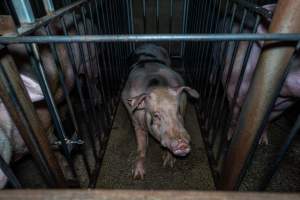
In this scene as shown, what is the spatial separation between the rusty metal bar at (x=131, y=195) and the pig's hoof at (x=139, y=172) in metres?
1.52

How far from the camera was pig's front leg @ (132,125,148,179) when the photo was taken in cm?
228

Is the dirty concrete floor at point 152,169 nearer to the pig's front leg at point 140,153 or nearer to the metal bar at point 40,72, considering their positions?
the pig's front leg at point 140,153

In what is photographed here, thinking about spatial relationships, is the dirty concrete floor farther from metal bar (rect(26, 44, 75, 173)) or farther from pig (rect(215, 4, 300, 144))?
metal bar (rect(26, 44, 75, 173))

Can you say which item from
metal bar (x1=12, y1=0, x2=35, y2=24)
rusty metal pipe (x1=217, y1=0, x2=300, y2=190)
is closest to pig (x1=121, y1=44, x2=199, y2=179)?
rusty metal pipe (x1=217, y1=0, x2=300, y2=190)

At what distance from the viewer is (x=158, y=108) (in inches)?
82.6

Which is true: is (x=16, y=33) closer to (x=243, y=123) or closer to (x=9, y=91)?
(x=9, y=91)

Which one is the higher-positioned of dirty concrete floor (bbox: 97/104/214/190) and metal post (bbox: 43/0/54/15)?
metal post (bbox: 43/0/54/15)

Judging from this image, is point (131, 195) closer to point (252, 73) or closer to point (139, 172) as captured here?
point (139, 172)

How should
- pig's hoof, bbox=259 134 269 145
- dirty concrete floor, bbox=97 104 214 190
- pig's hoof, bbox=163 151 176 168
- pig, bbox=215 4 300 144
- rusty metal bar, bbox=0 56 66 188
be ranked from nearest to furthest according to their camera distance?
rusty metal bar, bbox=0 56 66 188 → pig, bbox=215 4 300 144 → dirty concrete floor, bbox=97 104 214 190 → pig's hoof, bbox=163 151 176 168 → pig's hoof, bbox=259 134 269 145

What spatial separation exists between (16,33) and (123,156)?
1701 millimetres

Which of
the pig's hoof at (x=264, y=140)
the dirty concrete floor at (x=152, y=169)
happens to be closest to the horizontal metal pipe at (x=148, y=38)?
the dirty concrete floor at (x=152, y=169)

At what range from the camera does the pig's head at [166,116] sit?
1.97 meters

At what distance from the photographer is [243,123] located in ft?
4.51

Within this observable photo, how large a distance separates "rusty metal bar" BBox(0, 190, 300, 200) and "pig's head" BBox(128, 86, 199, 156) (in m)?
1.16
